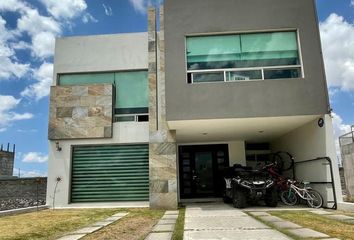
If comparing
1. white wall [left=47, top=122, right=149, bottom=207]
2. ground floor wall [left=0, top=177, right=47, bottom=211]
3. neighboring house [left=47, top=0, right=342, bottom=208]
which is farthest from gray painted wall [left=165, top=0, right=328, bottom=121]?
ground floor wall [left=0, top=177, right=47, bottom=211]

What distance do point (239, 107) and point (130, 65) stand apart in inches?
186

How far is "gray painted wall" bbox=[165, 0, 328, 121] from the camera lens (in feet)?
28.7

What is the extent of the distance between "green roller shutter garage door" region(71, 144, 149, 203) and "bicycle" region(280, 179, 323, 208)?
15.2 ft

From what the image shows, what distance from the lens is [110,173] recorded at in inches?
432

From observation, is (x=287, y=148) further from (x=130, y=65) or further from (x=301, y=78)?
Result: (x=130, y=65)

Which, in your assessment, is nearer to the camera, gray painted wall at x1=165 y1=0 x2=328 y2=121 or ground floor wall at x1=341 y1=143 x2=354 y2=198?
gray painted wall at x1=165 y1=0 x2=328 y2=121

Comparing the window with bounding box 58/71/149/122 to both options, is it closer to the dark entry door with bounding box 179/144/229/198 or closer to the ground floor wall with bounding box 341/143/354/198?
the dark entry door with bounding box 179/144/229/198

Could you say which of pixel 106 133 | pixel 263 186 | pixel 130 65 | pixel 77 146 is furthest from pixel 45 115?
pixel 263 186

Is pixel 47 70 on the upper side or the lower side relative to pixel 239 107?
upper

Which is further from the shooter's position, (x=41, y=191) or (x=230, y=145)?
(x=230, y=145)

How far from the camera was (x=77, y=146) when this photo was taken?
11.2 metres

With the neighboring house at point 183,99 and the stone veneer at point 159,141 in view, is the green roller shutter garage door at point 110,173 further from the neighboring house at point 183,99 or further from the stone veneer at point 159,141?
the stone veneer at point 159,141

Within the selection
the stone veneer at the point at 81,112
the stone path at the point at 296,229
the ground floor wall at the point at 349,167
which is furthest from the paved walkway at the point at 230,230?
the ground floor wall at the point at 349,167

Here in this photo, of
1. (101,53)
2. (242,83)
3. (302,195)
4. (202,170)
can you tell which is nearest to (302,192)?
(302,195)
